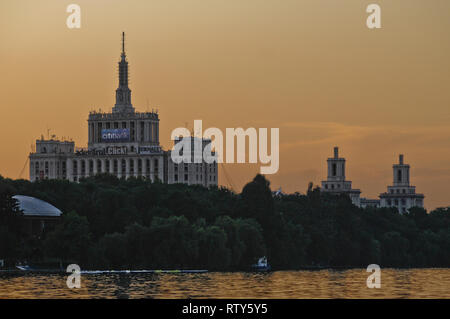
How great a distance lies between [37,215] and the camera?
187m

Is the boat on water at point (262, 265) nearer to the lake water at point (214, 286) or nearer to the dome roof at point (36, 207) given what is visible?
the lake water at point (214, 286)

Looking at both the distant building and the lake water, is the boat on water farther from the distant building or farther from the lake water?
the distant building

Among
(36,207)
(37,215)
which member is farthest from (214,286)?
(36,207)

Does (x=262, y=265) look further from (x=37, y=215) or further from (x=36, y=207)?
(x=36, y=207)

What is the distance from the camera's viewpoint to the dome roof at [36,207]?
188000mm

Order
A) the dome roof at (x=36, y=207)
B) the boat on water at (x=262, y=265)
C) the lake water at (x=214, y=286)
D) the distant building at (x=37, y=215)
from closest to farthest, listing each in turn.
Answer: the lake water at (x=214, y=286)
the distant building at (x=37, y=215)
the dome roof at (x=36, y=207)
the boat on water at (x=262, y=265)

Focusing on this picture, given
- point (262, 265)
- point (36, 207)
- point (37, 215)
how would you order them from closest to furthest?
point (37, 215)
point (36, 207)
point (262, 265)

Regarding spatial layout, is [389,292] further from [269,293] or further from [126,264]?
[126,264]

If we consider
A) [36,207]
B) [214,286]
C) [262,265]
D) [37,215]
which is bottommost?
[214,286]

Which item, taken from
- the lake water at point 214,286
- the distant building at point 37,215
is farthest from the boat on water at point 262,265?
the distant building at point 37,215

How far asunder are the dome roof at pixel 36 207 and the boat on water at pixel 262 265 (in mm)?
29413

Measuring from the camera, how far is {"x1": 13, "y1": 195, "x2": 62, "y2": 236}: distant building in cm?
18712

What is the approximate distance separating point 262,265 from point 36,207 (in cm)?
3425

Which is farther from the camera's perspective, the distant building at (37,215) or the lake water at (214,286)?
the distant building at (37,215)
